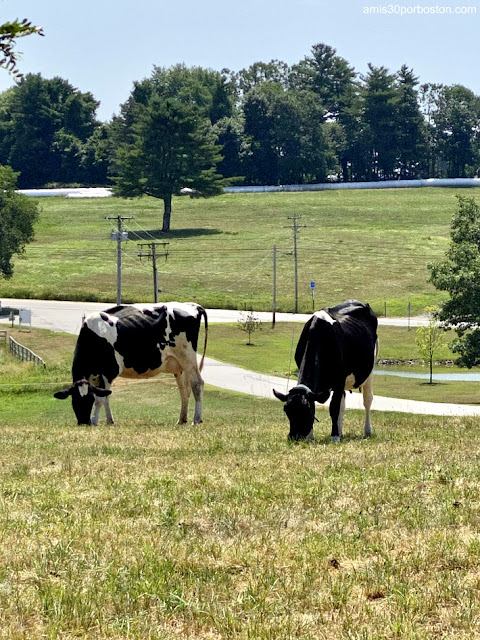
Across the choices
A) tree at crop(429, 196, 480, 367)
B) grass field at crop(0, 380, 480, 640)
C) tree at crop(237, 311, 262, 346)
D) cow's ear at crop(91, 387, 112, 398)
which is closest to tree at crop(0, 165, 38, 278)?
tree at crop(237, 311, 262, 346)

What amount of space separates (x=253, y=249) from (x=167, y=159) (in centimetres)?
2169

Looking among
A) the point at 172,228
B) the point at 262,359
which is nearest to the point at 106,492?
the point at 262,359

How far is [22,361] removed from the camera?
51719mm

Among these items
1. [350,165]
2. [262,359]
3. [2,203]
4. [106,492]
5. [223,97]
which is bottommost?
[262,359]

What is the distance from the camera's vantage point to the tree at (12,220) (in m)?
80.1

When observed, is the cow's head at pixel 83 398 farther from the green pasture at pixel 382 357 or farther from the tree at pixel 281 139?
the tree at pixel 281 139

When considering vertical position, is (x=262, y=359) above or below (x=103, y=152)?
below

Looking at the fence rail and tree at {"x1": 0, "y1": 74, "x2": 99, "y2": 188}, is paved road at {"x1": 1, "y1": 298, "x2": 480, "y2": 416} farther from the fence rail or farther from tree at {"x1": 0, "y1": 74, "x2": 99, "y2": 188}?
tree at {"x1": 0, "y1": 74, "x2": 99, "y2": 188}

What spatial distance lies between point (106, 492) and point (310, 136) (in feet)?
513

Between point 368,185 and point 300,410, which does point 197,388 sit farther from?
point 368,185

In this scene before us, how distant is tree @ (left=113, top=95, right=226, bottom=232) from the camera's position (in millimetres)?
123938

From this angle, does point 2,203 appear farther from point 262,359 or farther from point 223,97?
point 223,97

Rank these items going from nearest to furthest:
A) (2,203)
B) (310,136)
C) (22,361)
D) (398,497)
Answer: (398,497)
(22,361)
(2,203)
(310,136)

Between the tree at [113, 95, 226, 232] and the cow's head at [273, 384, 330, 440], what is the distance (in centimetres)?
10651
